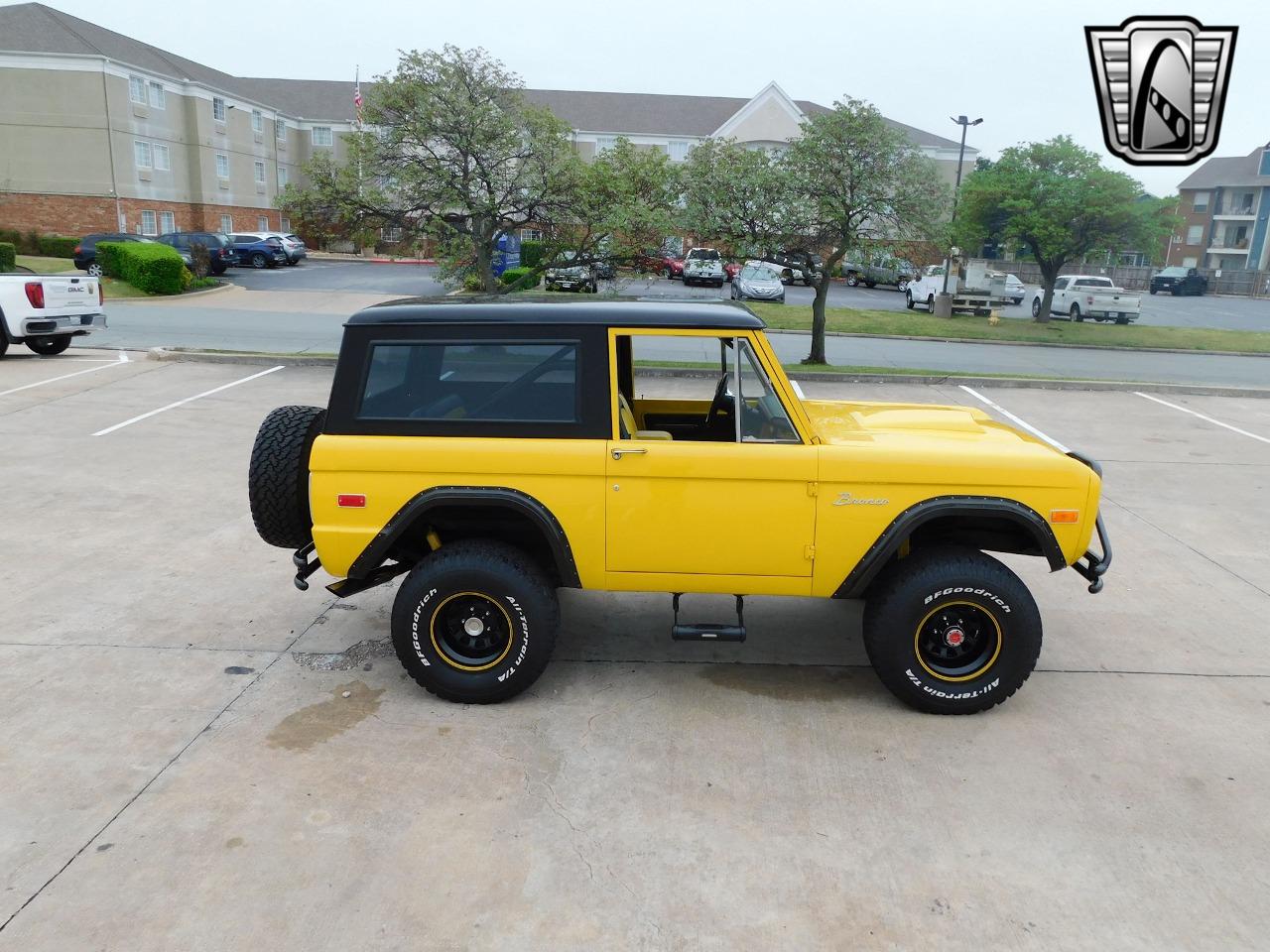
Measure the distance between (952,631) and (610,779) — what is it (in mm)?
1888

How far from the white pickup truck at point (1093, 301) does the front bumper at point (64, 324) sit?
26.7 meters

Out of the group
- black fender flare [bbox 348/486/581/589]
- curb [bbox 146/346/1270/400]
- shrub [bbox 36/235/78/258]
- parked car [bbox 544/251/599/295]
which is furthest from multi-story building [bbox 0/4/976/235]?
black fender flare [bbox 348/486/581/589]

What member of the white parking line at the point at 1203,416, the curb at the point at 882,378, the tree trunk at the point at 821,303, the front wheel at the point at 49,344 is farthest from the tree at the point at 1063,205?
the front wheel at the point at 49,344

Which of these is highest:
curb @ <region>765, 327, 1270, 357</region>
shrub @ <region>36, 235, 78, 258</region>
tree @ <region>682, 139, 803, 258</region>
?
tree @ <region>682, 139, 803, 258</region>

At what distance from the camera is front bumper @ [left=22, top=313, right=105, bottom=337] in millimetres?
15008

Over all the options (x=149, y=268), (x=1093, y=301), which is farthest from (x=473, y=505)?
(x=1093, y=301)

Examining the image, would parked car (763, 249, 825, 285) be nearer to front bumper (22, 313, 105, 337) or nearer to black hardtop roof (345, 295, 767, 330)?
front bumper (22, 313, 105, 337)

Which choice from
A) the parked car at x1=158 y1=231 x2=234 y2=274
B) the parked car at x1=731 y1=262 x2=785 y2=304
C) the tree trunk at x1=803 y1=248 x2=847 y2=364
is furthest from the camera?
the parked car at x1=158 y1=231 x2=234 y2=274

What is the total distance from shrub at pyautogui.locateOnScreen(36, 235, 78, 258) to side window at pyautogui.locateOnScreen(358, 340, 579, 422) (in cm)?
4000

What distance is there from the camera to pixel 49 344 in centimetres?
1612

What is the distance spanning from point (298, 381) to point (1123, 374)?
1555cm

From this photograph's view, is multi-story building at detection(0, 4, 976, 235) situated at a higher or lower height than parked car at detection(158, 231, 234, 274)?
higher

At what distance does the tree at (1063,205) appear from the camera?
27.6 m

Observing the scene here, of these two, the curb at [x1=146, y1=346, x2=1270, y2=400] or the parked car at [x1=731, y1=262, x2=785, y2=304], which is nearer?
the curb at [x1=146, y1=346, x2=1270, y2=400]
